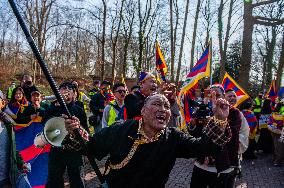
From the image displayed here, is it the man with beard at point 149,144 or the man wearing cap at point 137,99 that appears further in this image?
the man wearing cap at point 137,99

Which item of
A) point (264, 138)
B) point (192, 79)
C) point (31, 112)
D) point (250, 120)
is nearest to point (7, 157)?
point (31, 112)

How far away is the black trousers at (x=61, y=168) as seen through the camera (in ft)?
15.3

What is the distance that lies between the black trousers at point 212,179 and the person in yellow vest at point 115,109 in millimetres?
2196

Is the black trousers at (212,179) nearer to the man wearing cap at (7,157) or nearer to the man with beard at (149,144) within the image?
the man with beard at (149,144)

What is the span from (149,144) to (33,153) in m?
3.70

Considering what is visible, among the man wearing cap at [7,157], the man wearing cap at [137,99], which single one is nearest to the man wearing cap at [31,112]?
the man wearing cap at [137,99]

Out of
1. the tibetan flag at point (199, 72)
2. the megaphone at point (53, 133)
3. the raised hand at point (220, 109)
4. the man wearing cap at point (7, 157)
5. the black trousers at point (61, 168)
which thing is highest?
the tibetan flag at point (199, 72)

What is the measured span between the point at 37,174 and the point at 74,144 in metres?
3.25

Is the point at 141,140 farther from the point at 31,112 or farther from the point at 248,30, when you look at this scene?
the point at 248,30

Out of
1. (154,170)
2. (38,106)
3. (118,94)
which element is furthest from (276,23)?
(154,170)

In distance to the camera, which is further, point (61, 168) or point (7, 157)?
point (61, 168)

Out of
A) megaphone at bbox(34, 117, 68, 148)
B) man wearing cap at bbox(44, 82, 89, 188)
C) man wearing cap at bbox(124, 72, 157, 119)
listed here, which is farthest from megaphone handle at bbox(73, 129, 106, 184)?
man wearing cap at bbox(44, 82, 89, 188)

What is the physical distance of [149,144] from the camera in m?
2.64

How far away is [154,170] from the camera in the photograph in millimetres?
2559
